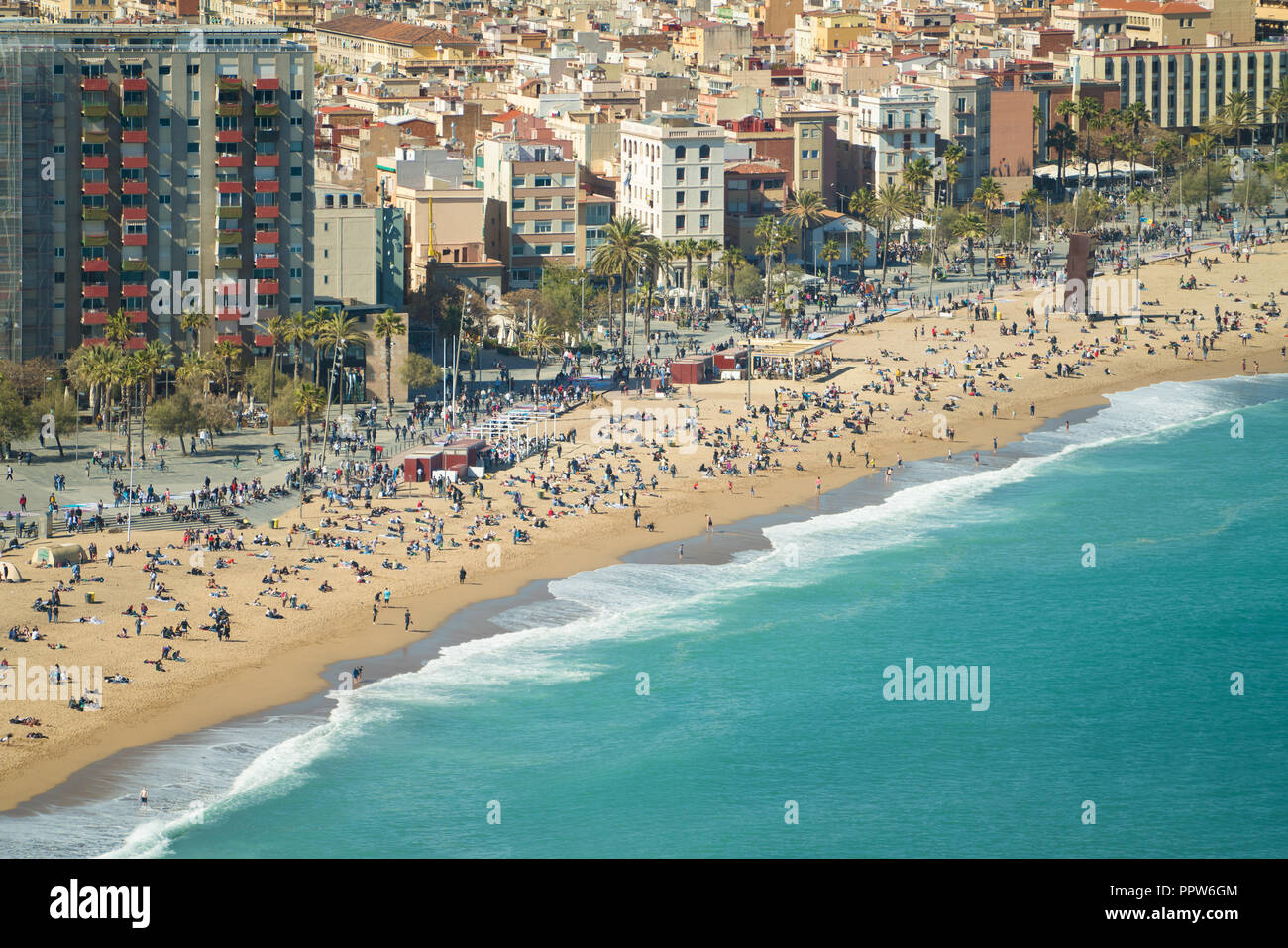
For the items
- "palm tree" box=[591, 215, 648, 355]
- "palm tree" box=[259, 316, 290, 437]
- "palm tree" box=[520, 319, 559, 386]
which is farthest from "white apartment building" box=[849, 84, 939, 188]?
"palm tree" box=[259, 316, 290, 437]

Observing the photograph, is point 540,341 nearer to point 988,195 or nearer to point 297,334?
point 297,334

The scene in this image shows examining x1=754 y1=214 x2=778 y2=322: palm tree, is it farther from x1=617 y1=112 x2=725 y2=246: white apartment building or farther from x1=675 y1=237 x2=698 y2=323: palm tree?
x1=675 y1=237 x2=698 y2=323: palm tree

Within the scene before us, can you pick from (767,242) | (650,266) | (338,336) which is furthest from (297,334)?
(767,242)

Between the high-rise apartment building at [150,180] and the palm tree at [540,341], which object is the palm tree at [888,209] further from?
the high-rise apartment building at [150,180]

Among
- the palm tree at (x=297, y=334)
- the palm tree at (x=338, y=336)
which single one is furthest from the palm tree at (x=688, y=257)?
the palm tree at (x=297, y=334)

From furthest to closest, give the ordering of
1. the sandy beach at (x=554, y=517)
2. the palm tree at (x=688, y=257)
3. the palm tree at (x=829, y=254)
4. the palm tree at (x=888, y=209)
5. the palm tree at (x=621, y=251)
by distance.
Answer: the palm tree at (x=888, y=209) < the palm tree at (x=829, y=254) < the palm tree at (x=688, y=257) < the palm tree at (x=621, y=251) < the sandy beach at (x=554, y=517)
